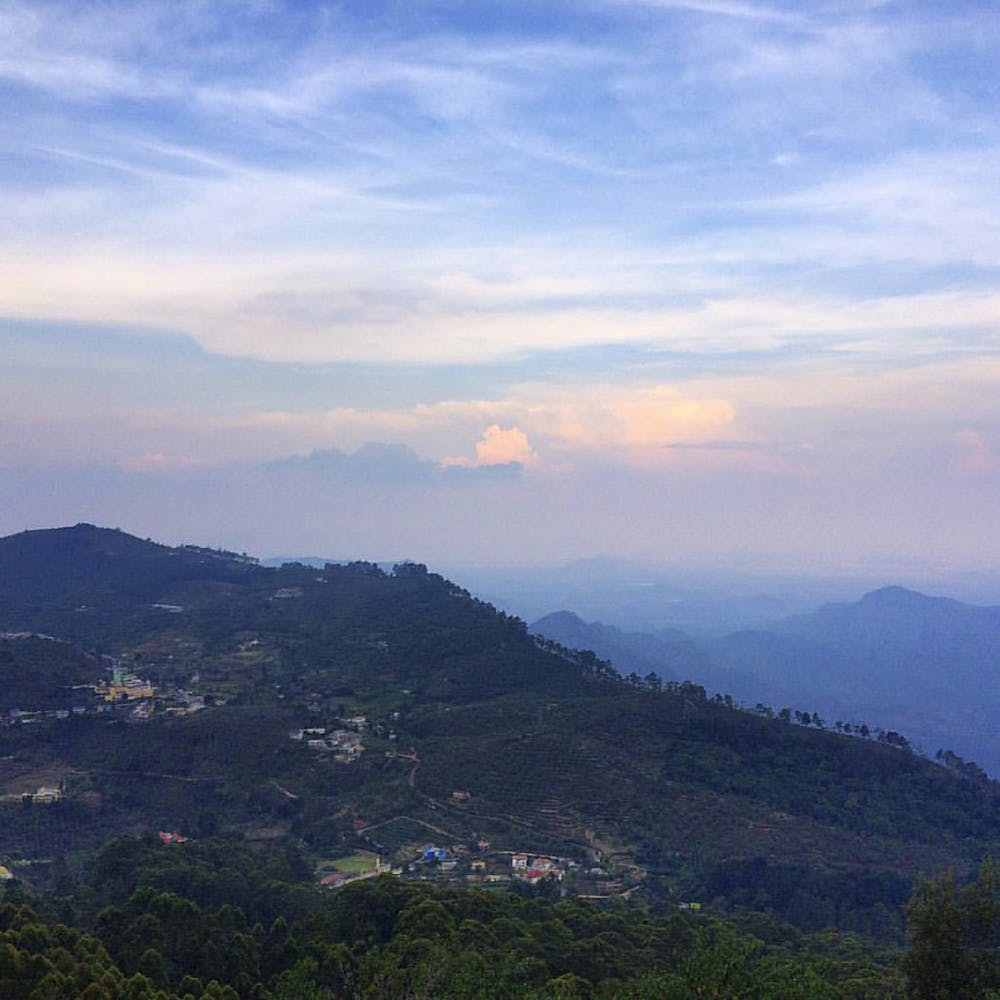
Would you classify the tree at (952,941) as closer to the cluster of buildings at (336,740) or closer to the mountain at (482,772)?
the mountain at (482,772)

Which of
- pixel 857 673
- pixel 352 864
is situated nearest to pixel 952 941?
pixel 352 864

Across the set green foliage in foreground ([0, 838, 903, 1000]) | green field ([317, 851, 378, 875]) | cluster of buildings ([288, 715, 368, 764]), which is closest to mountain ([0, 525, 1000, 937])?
cluster of buildings ([288, 715, 368, 764])

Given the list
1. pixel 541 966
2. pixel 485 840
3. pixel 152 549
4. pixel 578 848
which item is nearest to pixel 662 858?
pixel 578 848

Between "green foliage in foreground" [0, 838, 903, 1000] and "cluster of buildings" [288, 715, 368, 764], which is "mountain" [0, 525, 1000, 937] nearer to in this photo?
"cluster of buildings" [288, 715, 368, 764]

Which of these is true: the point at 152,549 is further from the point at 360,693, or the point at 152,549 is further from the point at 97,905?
the point at 97,905

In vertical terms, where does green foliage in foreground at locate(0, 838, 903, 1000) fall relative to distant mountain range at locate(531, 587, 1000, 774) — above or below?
above

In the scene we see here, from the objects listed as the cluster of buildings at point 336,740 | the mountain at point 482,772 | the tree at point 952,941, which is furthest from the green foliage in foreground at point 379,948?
the cluster of buildings at point 336,740
